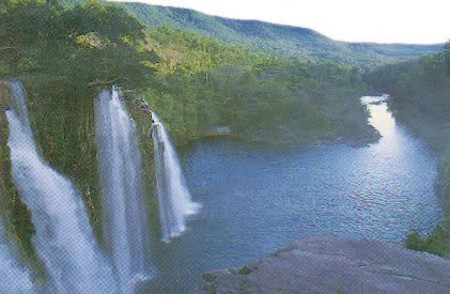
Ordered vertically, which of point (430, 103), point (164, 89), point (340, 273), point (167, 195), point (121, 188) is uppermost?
point (164, 89)

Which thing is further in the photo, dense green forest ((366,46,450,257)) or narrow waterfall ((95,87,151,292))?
dense green forest ((366,46,450,257))

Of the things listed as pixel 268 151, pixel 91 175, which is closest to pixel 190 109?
pixel 268 151

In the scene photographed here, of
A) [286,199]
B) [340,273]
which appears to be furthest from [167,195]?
[340,273]

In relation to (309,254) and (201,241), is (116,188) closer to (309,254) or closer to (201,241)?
(201,241)

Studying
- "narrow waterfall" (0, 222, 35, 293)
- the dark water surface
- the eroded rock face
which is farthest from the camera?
the dark water surface

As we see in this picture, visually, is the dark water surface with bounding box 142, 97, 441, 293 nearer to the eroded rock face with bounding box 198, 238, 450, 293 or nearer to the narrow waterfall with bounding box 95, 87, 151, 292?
the narrow waterfall with bounding box 95, 87, 151, 292

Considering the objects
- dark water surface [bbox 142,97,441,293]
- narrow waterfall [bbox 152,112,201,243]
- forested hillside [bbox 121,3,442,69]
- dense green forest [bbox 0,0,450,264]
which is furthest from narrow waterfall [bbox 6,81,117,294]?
forested hillside [bbox 121,3,442,69]

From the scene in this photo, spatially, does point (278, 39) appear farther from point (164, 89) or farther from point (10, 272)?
point (10, 272)
